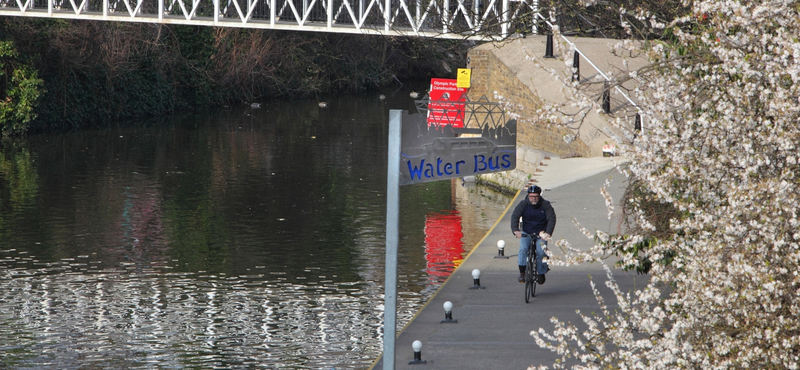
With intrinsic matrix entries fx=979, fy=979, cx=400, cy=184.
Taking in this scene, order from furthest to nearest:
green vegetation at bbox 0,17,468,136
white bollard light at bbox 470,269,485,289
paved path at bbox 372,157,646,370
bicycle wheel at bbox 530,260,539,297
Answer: green vegetation at bbox 0,17,468,136 → white bollard light at bbox 470,269,485,289 → bicycle wheel at bbox 530,260,539,297 → paved path at bbox 372,157,646,370

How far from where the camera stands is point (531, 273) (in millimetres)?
10242

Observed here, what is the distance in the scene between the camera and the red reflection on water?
13492mm

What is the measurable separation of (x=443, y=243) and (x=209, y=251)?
3557 millimetres

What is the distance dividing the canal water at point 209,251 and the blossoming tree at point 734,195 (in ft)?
14.2

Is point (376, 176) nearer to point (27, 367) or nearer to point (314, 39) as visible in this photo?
point (27, 367)

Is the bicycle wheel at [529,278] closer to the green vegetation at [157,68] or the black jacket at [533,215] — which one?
the black jacket at [533,215]

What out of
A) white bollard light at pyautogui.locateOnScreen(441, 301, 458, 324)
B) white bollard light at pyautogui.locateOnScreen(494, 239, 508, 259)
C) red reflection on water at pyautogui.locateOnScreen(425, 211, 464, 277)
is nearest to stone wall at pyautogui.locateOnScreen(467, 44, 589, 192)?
red reflection on water at pyautogui.locateOnScreen(425, 211, 464, 277)

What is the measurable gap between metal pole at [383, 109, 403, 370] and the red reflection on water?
713cm

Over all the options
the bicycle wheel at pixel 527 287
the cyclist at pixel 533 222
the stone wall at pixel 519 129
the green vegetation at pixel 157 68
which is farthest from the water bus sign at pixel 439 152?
the green vegetation at pixel 157 68

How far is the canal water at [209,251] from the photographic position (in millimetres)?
9961

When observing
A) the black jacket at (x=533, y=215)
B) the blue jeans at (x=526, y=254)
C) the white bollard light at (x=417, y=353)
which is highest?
the black jacket at (x=533, y=215)

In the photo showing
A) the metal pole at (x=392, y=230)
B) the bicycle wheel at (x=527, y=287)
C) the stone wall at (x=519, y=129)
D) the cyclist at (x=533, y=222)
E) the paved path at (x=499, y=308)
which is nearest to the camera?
the metal pole at (x=392, y=230)

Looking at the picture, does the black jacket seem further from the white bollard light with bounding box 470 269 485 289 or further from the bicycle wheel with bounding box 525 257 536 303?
the white bollard light with bounding box 470 269 485 289

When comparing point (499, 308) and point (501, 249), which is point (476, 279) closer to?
point (499, 308)
